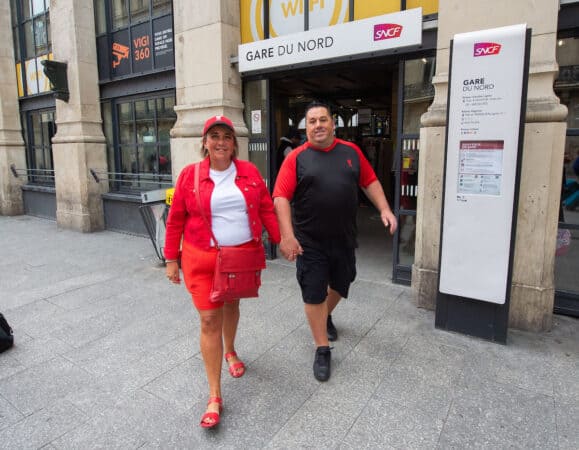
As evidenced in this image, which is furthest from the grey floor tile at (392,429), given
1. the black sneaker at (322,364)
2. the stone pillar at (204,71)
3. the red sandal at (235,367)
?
the stone pillar at (204,71)

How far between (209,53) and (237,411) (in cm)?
487

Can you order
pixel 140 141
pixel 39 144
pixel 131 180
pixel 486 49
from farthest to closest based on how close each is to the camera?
pixel 39 144 → pixel 131 180 → pixel 140 141 → pixel 486 49

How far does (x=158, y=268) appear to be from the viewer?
6.02 meters

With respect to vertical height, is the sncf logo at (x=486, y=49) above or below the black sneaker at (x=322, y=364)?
above

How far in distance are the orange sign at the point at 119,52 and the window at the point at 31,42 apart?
2.53 metres

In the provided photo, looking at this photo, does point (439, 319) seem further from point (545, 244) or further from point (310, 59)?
point (310, 59)

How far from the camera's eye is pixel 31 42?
33.7 feet

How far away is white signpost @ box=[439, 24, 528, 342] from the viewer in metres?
3.30

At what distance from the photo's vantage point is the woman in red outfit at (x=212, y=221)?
2.59m

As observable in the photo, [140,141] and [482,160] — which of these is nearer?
[482,160]

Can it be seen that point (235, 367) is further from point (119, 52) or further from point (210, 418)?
point (119, 52)

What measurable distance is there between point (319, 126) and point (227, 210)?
0.87 m

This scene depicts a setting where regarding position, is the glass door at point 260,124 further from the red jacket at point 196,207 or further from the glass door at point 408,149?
the red jacket at point 196,207

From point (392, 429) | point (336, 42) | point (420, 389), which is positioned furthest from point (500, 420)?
point (336, 42)
